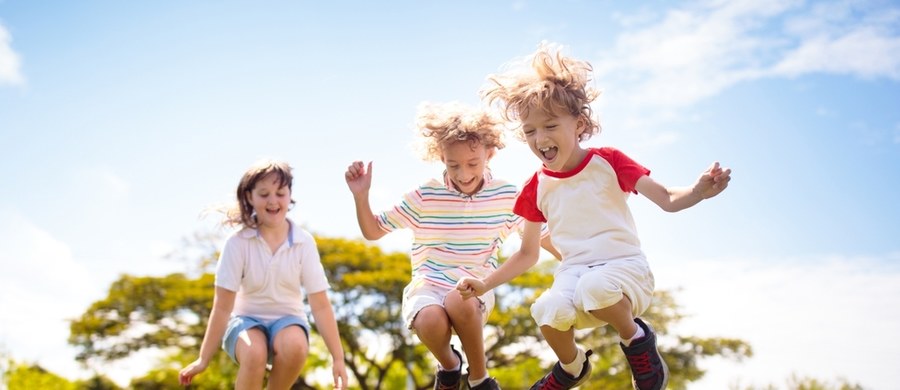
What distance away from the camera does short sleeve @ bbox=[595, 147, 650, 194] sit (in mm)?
A: 3480

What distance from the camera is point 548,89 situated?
359 cm

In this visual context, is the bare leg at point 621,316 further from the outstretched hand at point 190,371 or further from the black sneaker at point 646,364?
the outstretched hand at point 190,371

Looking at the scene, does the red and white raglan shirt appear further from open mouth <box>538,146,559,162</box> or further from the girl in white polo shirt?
the girl in white polo shirt

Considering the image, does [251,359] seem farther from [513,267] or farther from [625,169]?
[625,169]

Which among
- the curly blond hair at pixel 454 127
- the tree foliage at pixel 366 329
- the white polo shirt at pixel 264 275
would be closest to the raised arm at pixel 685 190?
the curly blond hair at pixel 454 127

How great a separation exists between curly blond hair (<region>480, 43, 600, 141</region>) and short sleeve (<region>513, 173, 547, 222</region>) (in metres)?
0.23

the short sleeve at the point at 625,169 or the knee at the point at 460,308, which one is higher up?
the short sleeve at the point at 625,169

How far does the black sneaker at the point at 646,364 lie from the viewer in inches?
131

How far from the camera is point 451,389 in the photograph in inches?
164

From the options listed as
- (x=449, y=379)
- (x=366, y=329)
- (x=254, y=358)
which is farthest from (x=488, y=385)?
(x=366, y=329)

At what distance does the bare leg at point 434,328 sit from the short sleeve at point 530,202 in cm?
67

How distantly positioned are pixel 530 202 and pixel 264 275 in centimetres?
168

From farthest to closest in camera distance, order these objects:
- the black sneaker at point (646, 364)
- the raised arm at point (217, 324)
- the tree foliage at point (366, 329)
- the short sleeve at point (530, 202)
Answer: the tree foliage at point (366, 329) → the raised arm at point (217, 324) → the short sleeve at point (530, 202) → the black sneaker at point (646, 364)

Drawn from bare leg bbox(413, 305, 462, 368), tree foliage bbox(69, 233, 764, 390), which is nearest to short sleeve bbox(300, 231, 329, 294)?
bare leg bbox(413, 305, 462, 368)
